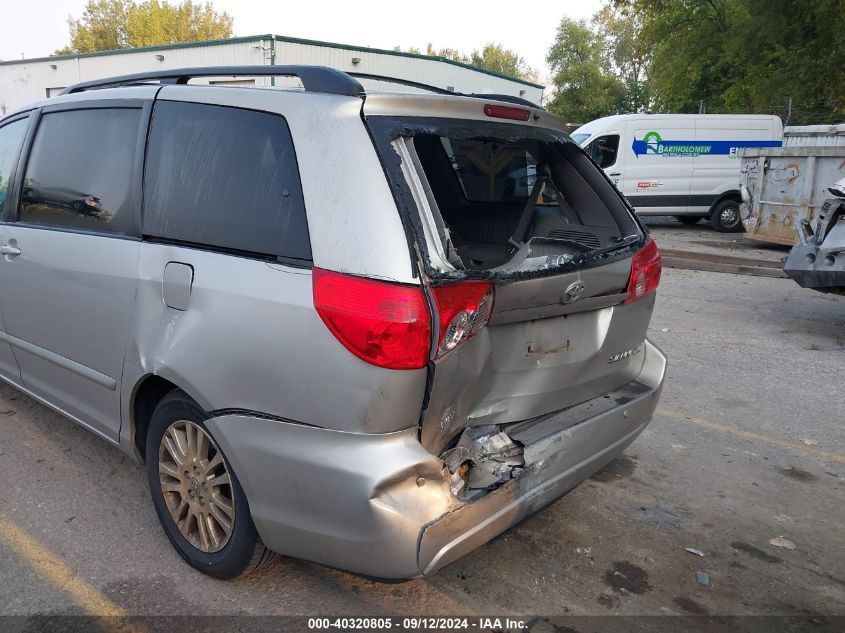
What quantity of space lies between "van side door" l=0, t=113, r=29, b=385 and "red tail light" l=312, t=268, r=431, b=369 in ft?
7.86

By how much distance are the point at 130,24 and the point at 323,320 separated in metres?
67.5

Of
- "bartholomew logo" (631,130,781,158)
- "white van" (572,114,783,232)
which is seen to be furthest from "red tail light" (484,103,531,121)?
"bartholomew logo" (631,130,781,158)

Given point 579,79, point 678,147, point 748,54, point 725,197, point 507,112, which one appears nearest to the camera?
point 507,112

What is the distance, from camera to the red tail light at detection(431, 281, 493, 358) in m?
2.13

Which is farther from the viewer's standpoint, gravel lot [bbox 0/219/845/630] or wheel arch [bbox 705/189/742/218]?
wheel arch [bbox 705/189/742/218]

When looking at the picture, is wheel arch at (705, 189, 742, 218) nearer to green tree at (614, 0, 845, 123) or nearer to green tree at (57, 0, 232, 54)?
green tree at (614, 0, 845, 123)

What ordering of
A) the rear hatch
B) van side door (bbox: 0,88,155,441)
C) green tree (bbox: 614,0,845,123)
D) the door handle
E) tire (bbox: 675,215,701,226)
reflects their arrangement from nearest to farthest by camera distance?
the rear hatch < van side door (bbox: 0,88,155,441) < the door handle < tire (bbox: 675,215,701,226) < green tree (bbox: 614,0,845,123)

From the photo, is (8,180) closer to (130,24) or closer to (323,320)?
(323,320)

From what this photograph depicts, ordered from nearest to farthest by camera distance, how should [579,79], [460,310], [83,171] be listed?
[460,310] → [83,171] → [579,79]

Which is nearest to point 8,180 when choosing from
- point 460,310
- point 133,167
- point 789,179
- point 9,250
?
point 9,250

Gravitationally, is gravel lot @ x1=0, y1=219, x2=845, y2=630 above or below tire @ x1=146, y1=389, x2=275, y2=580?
below

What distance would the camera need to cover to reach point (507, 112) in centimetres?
277

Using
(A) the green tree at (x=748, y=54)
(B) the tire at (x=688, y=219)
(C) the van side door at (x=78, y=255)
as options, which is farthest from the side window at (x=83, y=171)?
(A) the green tree at (x=748, y=54)

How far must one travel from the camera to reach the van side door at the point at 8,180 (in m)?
3.67
